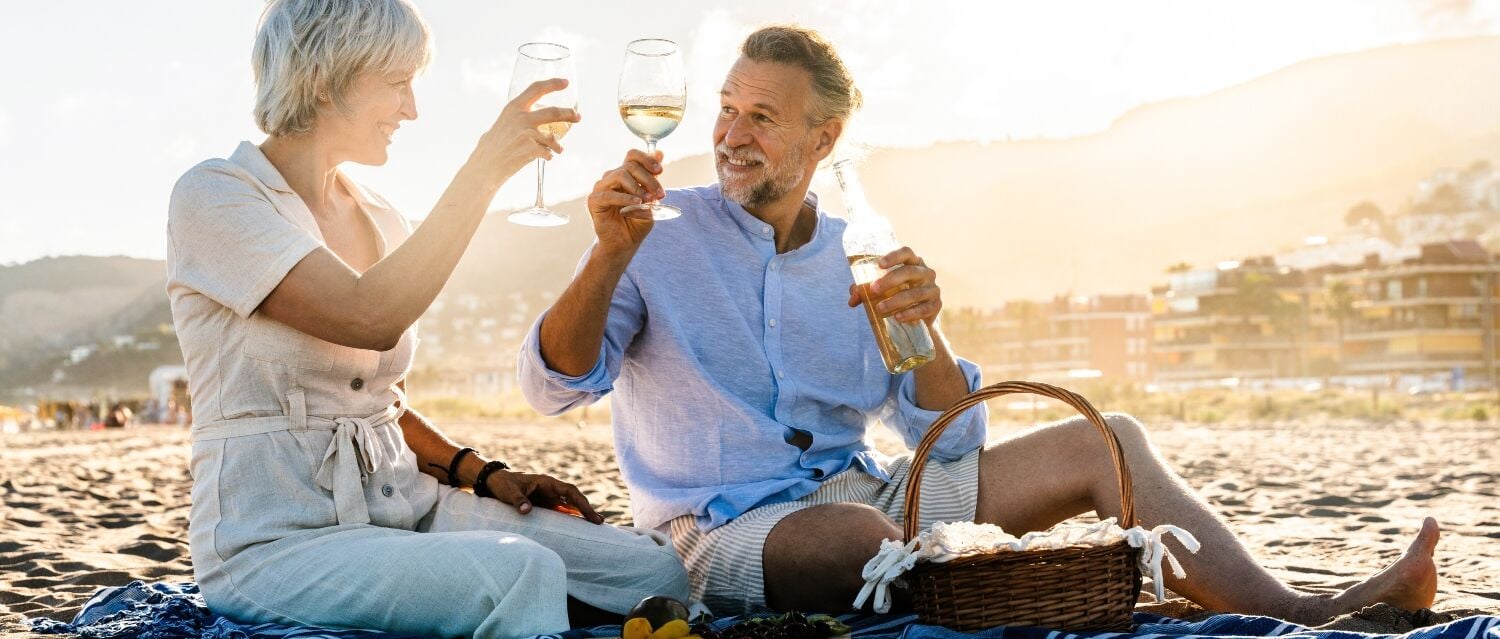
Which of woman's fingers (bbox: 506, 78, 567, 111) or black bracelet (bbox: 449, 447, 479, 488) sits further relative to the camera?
black bracelet (bbox: 449, 447, 479, 488)

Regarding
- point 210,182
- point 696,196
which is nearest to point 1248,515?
point 696,196

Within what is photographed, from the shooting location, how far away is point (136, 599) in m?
3.44

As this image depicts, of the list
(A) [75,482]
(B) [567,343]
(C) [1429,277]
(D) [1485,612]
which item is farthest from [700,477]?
(C) [1429,277]

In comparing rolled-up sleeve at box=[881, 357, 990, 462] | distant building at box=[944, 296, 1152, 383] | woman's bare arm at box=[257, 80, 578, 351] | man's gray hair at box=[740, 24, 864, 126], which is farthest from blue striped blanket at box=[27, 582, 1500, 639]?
distant building at box=[944, 296, 1152, 383]

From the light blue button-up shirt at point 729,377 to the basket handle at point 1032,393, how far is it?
52cm

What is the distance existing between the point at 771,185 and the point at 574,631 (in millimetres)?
1433

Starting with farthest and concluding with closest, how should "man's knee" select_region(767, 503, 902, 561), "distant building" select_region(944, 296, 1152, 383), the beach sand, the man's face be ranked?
"distant building" select_region(944, 296, 1152, 383) → the beach sand → the man's face → "man's knee" select_region(767, 503, 902, 561)

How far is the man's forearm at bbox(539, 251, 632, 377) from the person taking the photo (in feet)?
10.6

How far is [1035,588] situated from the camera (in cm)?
277

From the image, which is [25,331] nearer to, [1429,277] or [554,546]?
[1429,277]

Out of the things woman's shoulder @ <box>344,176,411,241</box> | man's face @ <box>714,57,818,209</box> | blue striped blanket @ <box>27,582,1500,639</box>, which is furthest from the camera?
man's face @ <box>714,57,818,209</box>

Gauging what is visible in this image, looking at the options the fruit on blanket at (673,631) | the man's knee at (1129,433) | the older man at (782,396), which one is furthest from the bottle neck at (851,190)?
the fruit on blanket at (673,631)

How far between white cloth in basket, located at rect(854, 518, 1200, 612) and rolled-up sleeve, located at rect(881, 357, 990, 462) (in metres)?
0.65

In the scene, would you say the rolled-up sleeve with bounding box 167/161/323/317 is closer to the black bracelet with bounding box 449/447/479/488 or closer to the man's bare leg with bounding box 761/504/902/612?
the black bracelet with bounding box 449/447/479/488
